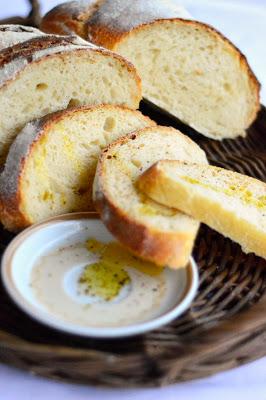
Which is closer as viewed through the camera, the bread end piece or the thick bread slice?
the bread end piece

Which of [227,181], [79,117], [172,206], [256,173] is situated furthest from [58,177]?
[256,173]

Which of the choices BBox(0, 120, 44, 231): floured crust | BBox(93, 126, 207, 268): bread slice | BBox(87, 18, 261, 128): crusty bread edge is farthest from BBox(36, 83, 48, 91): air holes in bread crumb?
BBox(87, 18, 261, 128): crusty bread edge

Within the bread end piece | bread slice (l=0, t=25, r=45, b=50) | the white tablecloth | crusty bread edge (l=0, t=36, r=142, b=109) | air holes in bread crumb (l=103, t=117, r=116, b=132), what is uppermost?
crusty bread edge (l=0, t=36, r=142, b=109)

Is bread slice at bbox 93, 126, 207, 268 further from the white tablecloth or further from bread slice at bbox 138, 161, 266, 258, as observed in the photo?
the white tablecloth

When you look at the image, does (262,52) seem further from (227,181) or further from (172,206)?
(172,206)

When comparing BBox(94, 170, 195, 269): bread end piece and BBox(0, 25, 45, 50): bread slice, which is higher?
BBox(0, 25, 45, 50): bread slice

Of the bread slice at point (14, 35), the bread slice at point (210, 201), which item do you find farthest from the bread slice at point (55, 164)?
the bread slice at point (14, 35)

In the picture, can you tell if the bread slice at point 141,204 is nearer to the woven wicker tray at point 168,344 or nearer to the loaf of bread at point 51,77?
the woven wicker tray at point 168,344
